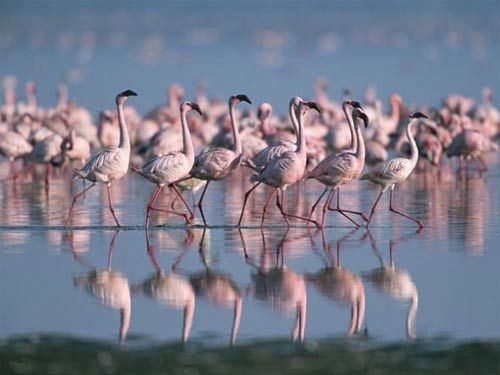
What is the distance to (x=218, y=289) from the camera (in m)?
10.8

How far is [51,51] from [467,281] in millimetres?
60310

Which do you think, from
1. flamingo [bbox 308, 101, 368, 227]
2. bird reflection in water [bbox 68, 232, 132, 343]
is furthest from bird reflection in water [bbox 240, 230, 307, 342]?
flamingo [bbox 308, 101, 368, 227]

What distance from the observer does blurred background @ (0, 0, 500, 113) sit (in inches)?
1676

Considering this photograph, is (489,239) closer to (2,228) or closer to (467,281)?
(467,281)

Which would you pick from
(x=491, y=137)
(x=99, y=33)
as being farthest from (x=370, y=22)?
(x=491, y=137)

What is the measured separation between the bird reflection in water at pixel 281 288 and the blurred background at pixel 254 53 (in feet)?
74.2

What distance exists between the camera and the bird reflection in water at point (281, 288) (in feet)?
32.5

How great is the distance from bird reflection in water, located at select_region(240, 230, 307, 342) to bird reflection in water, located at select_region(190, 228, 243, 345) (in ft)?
0.53

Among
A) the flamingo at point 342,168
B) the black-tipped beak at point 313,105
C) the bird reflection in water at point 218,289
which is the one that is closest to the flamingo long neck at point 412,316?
the bird reflection in water at point 218,289

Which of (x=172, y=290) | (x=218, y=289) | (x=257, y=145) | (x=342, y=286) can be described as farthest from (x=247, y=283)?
(x=257, y=145)

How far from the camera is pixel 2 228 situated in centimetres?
1387

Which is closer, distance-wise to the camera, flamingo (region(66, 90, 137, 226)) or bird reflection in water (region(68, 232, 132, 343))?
bird reflection in water (region(68, 232, 132, 343))

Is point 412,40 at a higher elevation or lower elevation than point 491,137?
higher

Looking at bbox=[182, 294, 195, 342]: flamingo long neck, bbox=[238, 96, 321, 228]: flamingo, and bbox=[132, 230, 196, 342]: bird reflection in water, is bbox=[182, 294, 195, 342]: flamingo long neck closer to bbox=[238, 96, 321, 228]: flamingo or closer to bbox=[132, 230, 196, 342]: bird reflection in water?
bbox=[132, 230, 196, 342]: bird reflection in water
